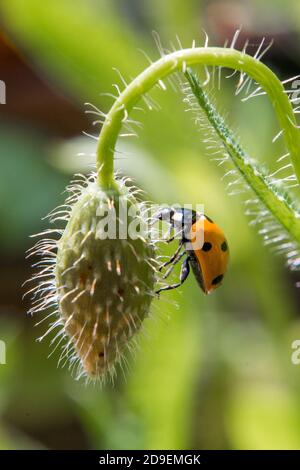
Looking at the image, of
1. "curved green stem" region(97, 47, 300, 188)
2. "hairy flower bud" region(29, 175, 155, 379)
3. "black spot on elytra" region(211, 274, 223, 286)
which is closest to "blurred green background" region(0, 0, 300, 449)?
"black spot on elytra" region(211, 274, 223, 286)

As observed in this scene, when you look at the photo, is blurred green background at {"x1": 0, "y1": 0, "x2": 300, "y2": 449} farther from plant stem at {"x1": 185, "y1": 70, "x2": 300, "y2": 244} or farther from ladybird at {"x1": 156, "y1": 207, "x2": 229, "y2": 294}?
plant stem at {"x1": 185, "y1": 70, "x2": 300, "y2": 244}

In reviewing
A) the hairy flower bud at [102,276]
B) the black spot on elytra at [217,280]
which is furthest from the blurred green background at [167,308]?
the hairy flower bud at [102,276]

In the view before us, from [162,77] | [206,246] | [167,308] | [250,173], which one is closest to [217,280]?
[206,246]

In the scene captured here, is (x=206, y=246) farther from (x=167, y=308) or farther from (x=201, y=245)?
(x=167, y=308)

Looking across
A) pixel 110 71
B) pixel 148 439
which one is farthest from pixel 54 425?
pixel 110 71

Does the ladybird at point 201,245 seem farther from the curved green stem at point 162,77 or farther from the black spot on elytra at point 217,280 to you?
the curved green stem at point 162,77
